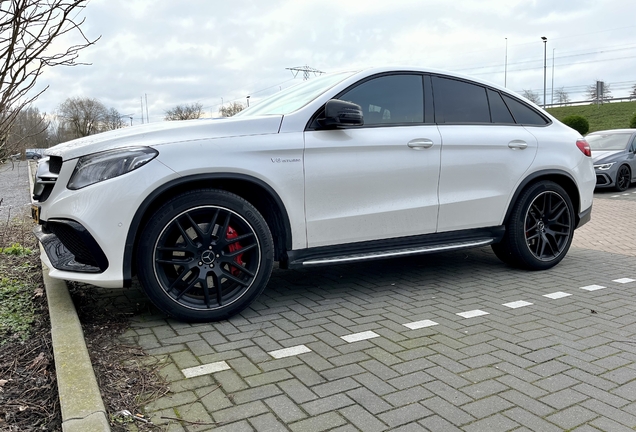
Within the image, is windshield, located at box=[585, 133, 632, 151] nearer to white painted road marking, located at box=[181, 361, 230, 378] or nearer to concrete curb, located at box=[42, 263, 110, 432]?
white painted road marking, located at box=[181, 361, 230, 378]

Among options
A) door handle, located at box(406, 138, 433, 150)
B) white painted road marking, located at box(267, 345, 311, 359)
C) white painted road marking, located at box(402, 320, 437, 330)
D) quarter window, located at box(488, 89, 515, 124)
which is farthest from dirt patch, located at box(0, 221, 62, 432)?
quarter window, located at box(488, 89, 515, 124)

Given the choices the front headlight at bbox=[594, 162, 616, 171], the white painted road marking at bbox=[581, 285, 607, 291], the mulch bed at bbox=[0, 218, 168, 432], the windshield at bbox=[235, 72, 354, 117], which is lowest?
the white painted road marking at bbox=[581, 285, 607, 291]

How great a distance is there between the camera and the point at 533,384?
109 inches

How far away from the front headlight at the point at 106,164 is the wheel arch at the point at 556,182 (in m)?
3.22

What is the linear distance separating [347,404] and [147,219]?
1804 mm

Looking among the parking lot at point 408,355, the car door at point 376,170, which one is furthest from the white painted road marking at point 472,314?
the car door at point 376,170

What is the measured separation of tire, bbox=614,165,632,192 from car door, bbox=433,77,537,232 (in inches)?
411

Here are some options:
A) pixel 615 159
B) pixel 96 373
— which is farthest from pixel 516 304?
pixel 615 159

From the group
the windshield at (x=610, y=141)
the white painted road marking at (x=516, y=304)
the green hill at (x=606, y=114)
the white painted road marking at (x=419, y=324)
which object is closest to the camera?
the white painted road marking at (x=419, y=324)

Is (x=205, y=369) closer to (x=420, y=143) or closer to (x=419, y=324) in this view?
(x=419, y=324)

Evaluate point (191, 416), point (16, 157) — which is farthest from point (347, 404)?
point (16, 157)

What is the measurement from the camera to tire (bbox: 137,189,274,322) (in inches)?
135

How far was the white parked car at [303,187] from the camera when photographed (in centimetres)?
336

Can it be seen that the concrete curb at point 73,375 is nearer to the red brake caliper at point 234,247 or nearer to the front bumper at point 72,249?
the front bumper at point 72,249
